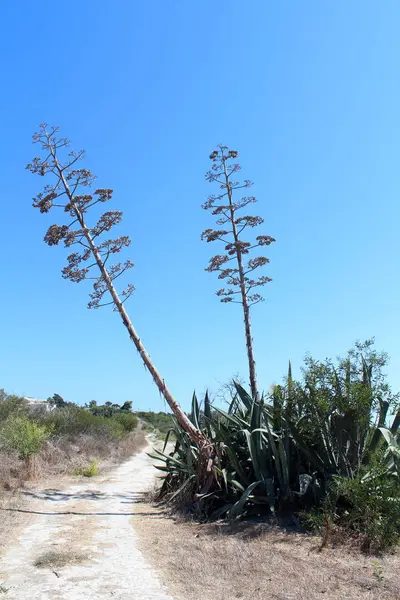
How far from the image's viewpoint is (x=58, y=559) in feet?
20.6

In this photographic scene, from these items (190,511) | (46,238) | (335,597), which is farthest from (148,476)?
(335,597)

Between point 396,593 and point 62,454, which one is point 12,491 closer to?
point 62,454

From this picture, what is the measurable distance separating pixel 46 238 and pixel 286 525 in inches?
386

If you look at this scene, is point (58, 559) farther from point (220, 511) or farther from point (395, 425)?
point (395, 425)

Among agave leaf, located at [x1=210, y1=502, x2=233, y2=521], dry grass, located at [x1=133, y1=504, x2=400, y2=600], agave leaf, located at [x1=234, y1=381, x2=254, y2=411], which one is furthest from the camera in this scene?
agave leaf, located at [x1=234, y1=381, x2=254, y2=411]

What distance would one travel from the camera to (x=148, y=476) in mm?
18297

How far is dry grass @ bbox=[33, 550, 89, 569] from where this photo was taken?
608cm

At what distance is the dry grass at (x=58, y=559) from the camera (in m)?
6.08

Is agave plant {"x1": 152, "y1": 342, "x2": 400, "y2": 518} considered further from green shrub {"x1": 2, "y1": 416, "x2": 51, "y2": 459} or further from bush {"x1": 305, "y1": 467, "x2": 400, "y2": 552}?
green shrub {"x1": 2, "y1": 416, "x2": 51, "y2": 459}

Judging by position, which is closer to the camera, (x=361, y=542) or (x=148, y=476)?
(x=361, y=542)

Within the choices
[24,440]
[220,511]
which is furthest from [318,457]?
[24,440]

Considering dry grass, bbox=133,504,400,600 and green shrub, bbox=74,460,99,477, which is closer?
dry grass, bbox=133,504,400,600

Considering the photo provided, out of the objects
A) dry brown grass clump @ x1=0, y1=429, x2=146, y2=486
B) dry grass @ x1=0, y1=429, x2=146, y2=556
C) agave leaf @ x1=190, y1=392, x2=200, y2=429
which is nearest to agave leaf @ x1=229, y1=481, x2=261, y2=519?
agave leaf @ x1=190, y1=392, x2=200, y2=429

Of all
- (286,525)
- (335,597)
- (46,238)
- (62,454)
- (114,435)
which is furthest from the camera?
(114,435)
